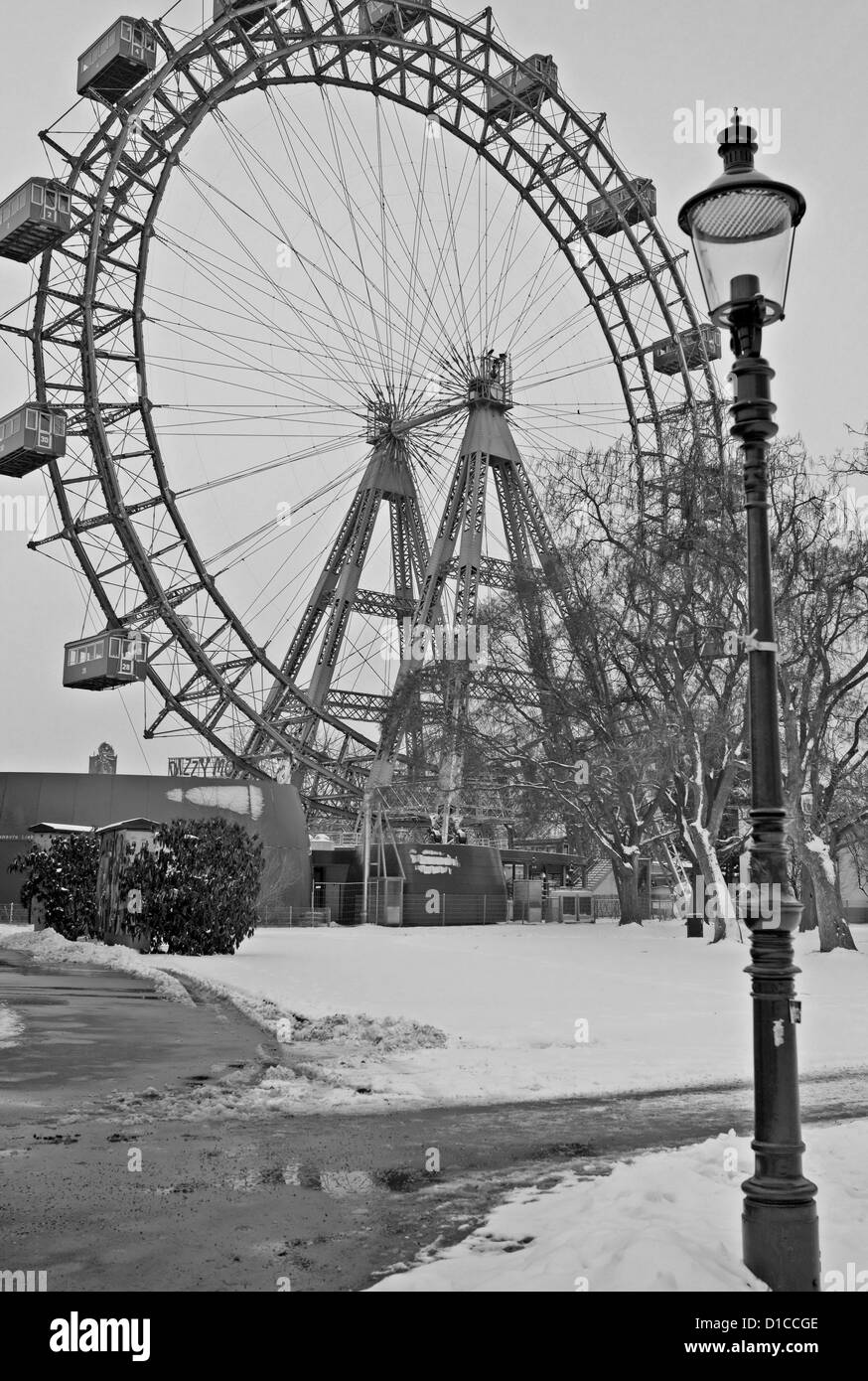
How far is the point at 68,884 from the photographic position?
27.3 metres

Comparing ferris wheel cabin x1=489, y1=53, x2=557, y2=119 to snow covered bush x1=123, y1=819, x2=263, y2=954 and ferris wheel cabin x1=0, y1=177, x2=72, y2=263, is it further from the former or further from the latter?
snow covered bush x1=123, y1=819, x2=263, y2=954

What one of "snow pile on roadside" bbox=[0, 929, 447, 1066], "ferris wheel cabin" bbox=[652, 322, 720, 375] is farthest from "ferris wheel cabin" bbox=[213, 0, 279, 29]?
"snow pile on roadside" bbox=[0, 929, 447, 1066]

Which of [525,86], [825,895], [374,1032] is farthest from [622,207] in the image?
[374,1032]

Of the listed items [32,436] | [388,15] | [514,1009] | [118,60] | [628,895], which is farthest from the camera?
[388,15]

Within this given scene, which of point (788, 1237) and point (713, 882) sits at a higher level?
point (713, 882)

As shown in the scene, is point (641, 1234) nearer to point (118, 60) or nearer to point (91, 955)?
point (91, 955)

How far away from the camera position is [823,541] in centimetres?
2602

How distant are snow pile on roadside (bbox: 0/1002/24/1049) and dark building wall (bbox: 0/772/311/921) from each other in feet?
84.5

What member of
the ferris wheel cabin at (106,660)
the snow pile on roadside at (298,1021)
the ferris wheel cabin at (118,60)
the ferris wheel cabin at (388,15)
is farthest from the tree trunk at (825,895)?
the ferris wheel cabin at (388,15)

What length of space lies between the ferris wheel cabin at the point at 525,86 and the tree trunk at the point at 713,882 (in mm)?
27233

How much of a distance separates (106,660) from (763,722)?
31945mm

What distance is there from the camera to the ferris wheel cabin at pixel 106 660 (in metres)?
35.6

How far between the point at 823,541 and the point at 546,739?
934cm
